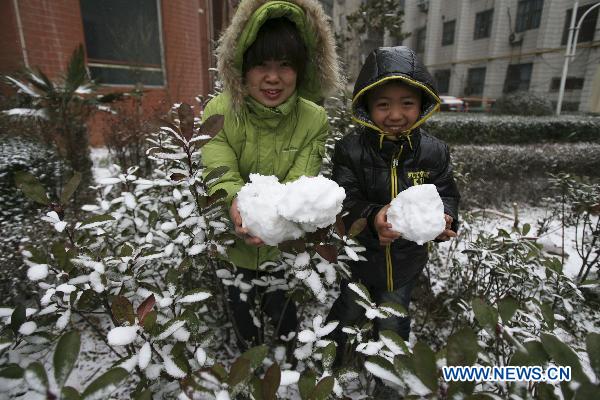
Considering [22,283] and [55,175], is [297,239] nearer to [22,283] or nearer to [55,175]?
[22,283]

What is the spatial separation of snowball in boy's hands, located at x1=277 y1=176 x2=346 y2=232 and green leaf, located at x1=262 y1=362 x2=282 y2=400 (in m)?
0.42

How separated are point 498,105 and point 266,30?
1052cm

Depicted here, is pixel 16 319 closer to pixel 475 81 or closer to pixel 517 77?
pixel 517 77

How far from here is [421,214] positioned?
1165mm

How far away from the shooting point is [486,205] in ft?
14.5

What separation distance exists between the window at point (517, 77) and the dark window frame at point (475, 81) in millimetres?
1563

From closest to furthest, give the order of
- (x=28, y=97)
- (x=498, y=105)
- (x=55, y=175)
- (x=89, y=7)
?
(x=55, y=175) → (x=28, y=97) → (x=89, y=7) → (x=498, y=105)

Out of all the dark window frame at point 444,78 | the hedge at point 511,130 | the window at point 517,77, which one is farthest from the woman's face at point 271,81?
the dark window frame at point 444,78

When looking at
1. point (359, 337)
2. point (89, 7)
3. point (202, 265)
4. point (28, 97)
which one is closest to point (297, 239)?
point (359, 337)

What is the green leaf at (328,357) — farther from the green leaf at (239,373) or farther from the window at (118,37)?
the window at (118,37)

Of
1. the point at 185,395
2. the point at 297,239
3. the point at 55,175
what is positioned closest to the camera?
the point at 185,395

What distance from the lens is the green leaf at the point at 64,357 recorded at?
0.62m

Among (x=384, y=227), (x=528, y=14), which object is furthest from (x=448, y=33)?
(x=384, y=227)

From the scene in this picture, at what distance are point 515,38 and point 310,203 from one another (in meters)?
23.0
